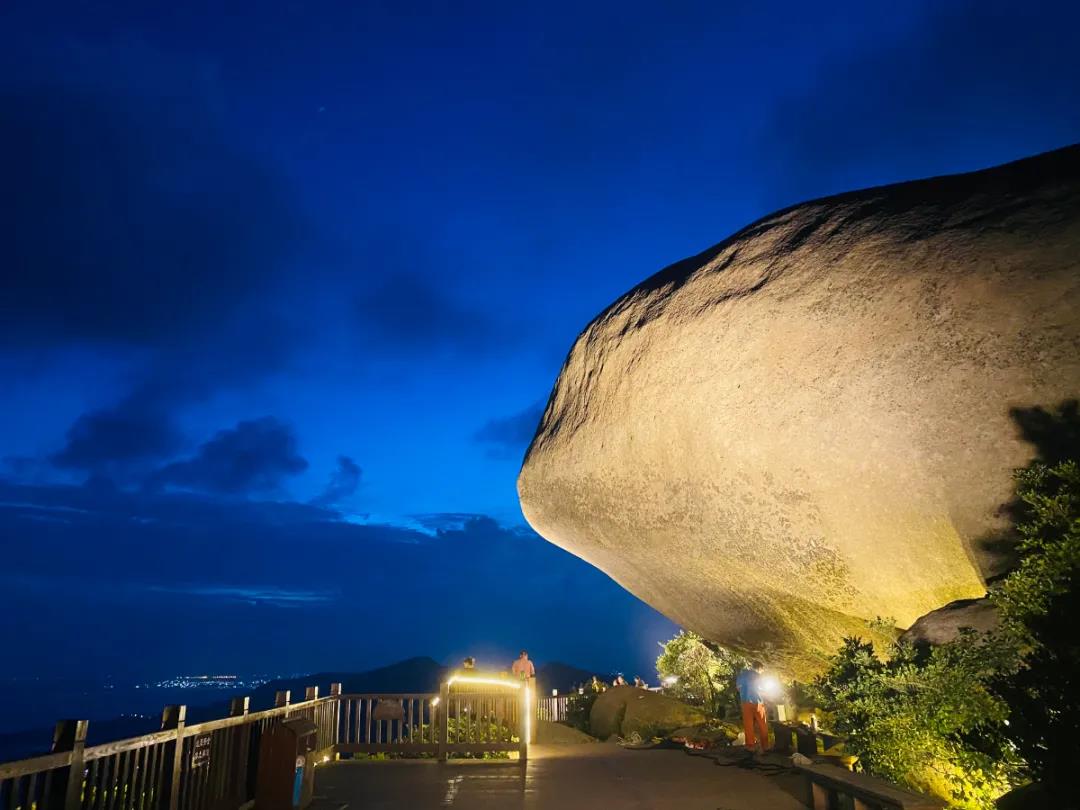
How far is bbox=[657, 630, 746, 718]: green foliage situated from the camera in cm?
2092

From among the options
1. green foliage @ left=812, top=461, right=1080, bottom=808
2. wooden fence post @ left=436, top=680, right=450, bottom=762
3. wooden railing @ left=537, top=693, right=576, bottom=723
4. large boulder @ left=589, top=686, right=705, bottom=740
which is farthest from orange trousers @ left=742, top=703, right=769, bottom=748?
wooden railing @ left=537, top=693, right=576, bottom=723

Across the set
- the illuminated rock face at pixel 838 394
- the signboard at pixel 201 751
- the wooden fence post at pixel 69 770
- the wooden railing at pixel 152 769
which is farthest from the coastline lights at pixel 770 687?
the wooden fence post at pixel 69 770

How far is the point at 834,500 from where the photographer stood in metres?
7.98

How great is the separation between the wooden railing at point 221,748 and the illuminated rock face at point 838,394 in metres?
5.40

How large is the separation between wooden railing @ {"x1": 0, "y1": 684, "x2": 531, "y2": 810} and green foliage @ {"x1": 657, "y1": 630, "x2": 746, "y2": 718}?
984 centimetres

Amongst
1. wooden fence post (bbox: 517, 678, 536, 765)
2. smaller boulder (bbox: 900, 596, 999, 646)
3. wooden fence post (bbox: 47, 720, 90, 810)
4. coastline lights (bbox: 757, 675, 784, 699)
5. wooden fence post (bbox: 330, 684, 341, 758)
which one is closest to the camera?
wooden fence post (bbox: 47, 720, 90, 810)

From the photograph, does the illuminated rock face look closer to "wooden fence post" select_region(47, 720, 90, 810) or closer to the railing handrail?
the railing handrail

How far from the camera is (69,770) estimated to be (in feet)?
16.0

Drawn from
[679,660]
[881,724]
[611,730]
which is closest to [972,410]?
[881,724]

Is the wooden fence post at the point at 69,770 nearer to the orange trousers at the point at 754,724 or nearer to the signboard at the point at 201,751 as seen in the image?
the signboard at the point at 201,751

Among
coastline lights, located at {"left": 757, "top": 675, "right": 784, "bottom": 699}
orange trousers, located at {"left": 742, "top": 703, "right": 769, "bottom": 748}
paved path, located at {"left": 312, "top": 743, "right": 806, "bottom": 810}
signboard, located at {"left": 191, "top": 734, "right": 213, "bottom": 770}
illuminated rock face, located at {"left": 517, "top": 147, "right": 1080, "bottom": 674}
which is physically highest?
illuminated rock face, located at {"left": 517, "top": 147, "right": 1080, "bottom": 674}

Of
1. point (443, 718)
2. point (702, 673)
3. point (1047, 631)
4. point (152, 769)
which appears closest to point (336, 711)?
point (443, 718)

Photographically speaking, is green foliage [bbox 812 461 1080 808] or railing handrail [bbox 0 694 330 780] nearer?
railing handrail [bbox 0 694 330 780]

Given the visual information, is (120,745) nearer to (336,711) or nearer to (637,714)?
(336,711)
